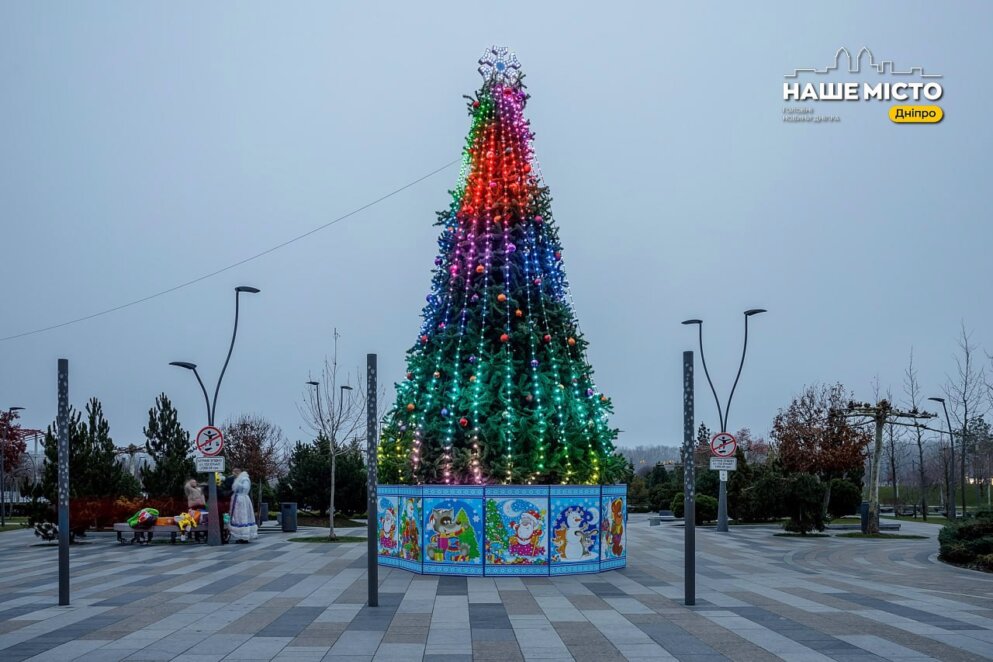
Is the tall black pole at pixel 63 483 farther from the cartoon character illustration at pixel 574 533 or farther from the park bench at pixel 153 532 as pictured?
the park bench at pixel 153 532

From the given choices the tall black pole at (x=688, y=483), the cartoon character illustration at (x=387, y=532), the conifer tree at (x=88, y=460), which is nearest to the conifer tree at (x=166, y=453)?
the conifer tree at (x=88, y=460)

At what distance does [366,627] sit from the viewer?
1155 centimetres

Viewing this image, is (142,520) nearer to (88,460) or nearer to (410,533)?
(88,460)

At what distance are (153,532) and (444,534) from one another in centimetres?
1403

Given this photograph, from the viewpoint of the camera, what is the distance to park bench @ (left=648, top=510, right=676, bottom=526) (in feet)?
132

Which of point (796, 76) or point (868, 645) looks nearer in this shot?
point (868, 645)

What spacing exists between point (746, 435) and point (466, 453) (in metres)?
70.8

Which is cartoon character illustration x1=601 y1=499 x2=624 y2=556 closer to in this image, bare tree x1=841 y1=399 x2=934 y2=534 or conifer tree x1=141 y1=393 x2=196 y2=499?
bare tree x1=841 y1=399 x2=934 y2=534

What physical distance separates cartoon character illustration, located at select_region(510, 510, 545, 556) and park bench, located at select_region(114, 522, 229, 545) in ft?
46.6

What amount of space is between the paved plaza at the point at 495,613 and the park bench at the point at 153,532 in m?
6.37

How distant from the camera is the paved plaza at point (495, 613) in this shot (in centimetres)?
993

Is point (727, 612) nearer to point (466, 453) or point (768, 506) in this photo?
point (466, 453)

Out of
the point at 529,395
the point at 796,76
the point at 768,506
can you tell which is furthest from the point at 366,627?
the point at 768,506

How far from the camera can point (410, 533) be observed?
18281 mm
